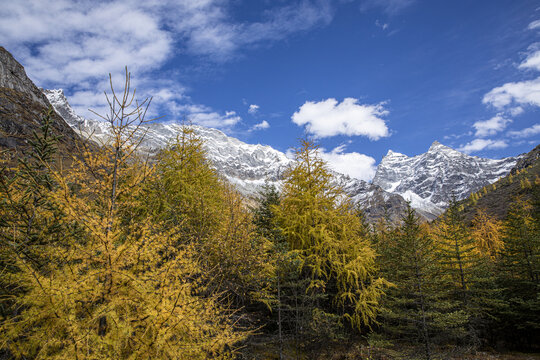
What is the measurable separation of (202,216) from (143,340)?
15.8 feet

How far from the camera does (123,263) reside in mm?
3777

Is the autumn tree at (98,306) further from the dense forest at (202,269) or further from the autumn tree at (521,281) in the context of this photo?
the autumn tree at (521,281)

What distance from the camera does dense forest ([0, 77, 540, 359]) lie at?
357 centimetres

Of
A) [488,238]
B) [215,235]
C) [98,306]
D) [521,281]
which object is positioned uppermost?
[215,235]

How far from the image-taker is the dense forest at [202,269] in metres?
3.57

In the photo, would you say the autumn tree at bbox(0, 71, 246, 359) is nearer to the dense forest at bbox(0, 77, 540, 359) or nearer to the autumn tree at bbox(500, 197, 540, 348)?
the dense forest at bbox(0, 77, 540, 359)

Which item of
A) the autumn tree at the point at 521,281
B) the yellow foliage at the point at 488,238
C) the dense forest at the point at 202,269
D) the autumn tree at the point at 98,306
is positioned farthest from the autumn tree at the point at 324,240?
the yellow foliage at the point at 488,238

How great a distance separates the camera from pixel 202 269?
271 inches

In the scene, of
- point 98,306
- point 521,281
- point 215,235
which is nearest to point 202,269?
point 215,235

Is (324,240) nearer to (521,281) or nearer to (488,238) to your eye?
(521,281)

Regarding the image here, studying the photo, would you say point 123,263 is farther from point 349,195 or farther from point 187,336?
point 349,195

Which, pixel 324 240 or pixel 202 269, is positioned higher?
pixel 324 240

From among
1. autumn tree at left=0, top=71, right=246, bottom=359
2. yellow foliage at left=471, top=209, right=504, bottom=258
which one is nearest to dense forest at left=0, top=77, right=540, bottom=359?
autumn tree at left=0, top=71, right=246, bottom=359

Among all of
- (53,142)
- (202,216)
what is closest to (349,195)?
(202,216)
